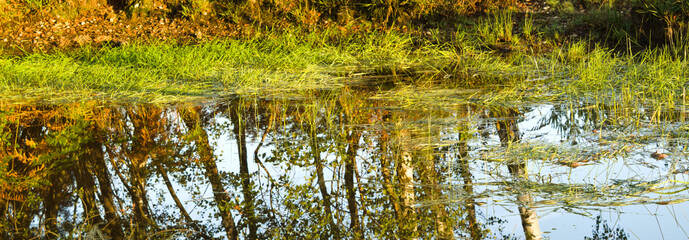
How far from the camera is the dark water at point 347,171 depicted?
2555 mm

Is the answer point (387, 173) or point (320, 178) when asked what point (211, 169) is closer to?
point (320, 178)

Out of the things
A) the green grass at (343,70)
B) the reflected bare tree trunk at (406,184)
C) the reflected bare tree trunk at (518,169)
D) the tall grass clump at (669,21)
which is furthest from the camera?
the tall grass clump at (669,21)

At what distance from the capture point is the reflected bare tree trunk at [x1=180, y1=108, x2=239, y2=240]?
2.62 metres

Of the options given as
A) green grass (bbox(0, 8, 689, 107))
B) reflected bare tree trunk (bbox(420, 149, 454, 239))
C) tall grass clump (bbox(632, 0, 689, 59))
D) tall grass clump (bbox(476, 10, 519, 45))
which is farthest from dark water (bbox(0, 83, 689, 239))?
tall grass clump (bbox(476, 10, 519, 45))

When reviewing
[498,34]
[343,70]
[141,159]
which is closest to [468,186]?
[141,159]

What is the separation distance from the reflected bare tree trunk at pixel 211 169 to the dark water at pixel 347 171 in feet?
0.05

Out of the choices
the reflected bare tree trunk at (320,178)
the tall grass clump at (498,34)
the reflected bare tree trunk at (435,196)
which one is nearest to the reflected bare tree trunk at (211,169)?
the reflected bare tree trunk at (320,178)

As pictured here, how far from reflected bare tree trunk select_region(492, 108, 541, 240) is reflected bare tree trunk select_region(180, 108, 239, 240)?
1.09 metres

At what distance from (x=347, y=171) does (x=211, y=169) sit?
27.6 inches

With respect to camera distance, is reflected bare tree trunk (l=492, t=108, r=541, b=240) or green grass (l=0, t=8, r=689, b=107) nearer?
reflected bare tree trunk (l=492, t=108, r=541, b=240)

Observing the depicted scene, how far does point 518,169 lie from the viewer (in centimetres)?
311

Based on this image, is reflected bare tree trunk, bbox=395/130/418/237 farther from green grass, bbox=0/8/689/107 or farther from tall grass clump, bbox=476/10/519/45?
tall grass clump, bbox=476/10/519/45

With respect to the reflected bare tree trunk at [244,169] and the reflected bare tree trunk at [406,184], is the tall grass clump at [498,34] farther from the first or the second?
the reflected bare tree trunk at [406,184]

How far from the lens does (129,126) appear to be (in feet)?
14.2
